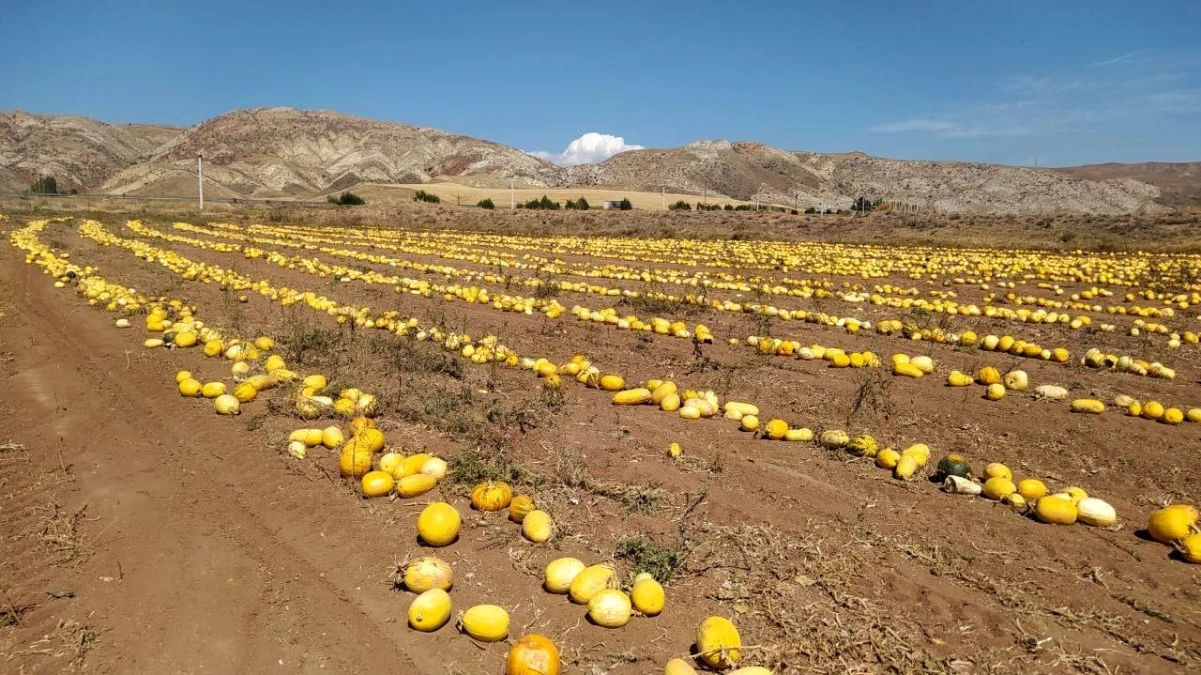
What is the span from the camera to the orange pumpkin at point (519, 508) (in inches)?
182

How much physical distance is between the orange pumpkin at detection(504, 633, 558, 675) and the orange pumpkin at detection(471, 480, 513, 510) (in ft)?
5.27

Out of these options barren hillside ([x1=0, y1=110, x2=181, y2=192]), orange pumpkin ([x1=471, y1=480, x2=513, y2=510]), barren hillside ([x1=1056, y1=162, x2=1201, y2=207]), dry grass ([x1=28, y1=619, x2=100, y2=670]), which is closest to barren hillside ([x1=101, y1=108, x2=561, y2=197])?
barren hillside ([x1=0, y1=110, x2=181, y2=192])

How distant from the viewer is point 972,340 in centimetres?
1001

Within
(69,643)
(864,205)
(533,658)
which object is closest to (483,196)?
(864,205)

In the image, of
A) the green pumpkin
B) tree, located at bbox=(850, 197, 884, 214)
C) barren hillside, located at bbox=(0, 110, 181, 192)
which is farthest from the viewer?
barren hillside, located at bbox=(0, 110, 181, 192)

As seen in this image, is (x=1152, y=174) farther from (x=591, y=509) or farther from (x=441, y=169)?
(x=591, y=509)

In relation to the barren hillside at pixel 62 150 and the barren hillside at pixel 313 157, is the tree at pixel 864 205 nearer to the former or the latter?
the barren hillside at pixel 313 157

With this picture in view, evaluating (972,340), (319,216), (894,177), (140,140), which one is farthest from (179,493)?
(140,140)

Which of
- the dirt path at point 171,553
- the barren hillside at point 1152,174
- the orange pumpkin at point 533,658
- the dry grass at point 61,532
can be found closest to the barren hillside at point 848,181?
the barren hillside at point 1152,174

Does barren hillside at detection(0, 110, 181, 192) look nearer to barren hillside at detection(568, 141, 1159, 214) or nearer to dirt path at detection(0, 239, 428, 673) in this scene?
barren hillside at detection(568, 141, 1159, 214)

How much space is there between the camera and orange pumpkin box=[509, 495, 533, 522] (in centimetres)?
461

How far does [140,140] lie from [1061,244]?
195 m

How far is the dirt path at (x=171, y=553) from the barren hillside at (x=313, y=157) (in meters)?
112

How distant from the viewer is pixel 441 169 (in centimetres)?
15012
